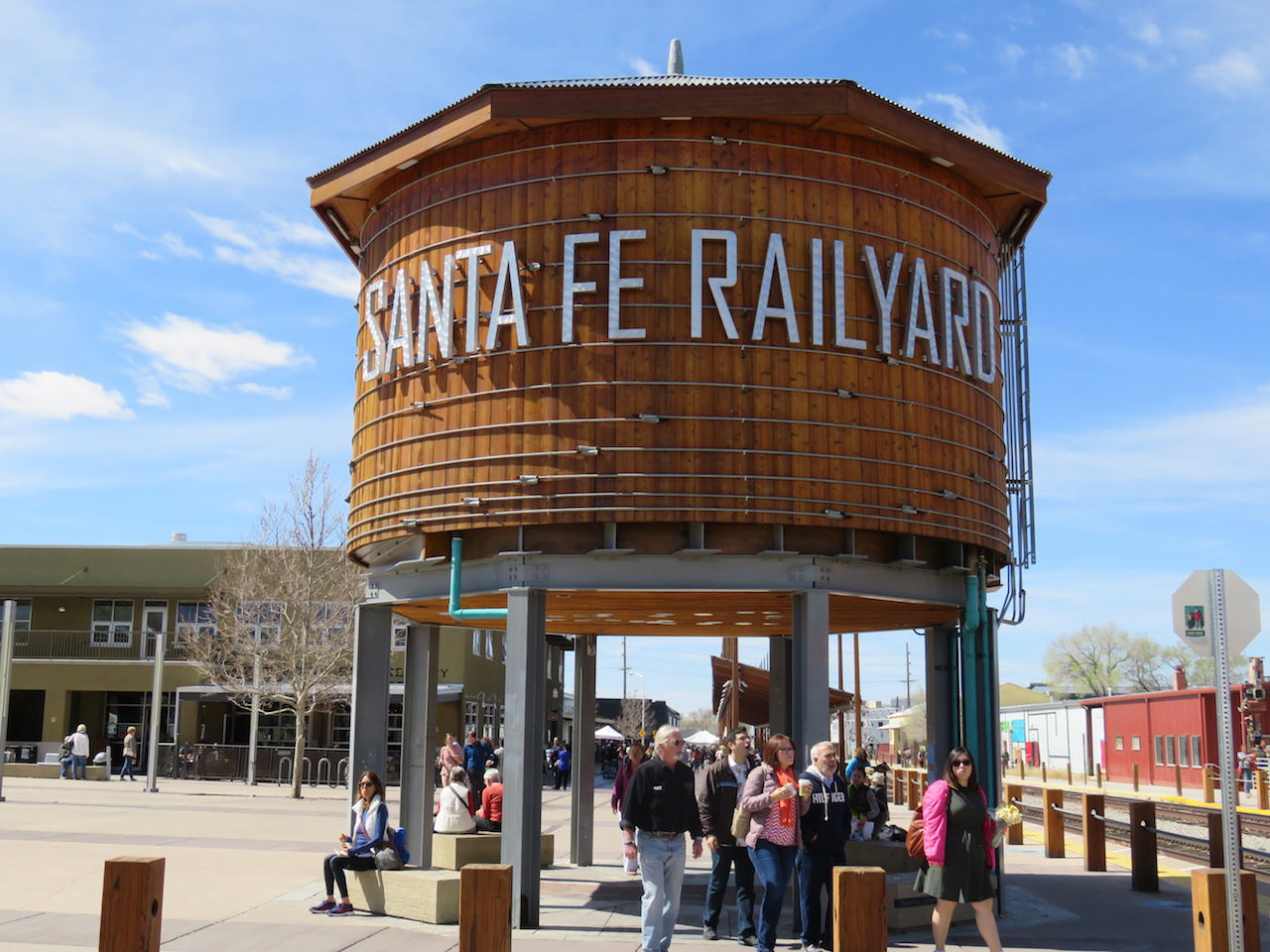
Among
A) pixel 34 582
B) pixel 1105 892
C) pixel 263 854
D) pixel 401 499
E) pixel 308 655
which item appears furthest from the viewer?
pixel 34 582

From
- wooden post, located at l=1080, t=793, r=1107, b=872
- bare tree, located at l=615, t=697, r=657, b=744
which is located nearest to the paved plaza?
wooden post, located at l=1080, t=793, r=1107, b=872

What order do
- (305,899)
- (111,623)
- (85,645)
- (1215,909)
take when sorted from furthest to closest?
(111,623) → (85,645) → (305,899) → (1215,909)

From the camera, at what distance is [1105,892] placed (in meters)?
15.5

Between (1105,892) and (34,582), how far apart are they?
43.2 m

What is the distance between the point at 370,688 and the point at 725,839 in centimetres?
509

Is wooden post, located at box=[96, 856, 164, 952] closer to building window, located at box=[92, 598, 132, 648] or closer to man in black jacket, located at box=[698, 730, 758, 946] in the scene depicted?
man in black jacket, located at box=[698, 730, 758, 946]

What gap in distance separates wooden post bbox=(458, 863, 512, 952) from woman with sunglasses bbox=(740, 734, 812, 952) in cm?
322

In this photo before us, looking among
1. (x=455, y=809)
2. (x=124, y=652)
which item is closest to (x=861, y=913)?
(x=455, y=809)

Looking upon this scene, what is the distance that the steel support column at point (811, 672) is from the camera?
12180 millimetres

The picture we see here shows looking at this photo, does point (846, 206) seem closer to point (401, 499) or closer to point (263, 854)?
point (401, 499)

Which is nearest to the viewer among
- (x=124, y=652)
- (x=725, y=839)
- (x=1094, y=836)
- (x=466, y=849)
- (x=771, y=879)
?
(x=771, y=879)

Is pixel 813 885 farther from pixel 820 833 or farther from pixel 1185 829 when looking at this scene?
pixel 1185 829

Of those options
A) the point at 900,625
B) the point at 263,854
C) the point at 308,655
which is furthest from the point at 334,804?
the point at 900,625

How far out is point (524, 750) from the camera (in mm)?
12523
